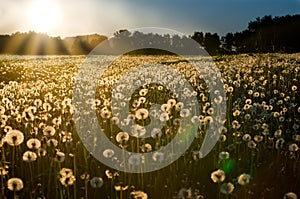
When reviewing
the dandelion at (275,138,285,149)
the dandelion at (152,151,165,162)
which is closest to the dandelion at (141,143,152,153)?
the dandelion at (152,151,165,162)

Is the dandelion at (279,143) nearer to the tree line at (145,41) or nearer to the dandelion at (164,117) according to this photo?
the dandelion at (164,117)

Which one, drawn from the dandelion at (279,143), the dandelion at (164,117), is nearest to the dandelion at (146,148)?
the dandelion at (164,117)

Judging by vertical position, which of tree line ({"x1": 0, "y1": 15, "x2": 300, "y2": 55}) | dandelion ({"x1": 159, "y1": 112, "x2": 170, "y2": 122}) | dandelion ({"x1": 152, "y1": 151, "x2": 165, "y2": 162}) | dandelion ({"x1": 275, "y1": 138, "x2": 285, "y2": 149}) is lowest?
dandelion ({"x1": 152, "y1": 151, "x2": 165, "y2": 162})

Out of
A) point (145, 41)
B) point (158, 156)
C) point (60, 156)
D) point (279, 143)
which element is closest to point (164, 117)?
point (158, 156)

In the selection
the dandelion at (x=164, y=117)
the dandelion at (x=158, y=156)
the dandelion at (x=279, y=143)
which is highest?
the dandelion at (x=164, y=117)

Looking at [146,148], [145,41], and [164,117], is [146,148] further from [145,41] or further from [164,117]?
[145,41]

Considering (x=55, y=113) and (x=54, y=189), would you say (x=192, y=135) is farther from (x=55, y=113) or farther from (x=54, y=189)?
(x=55, y=113)

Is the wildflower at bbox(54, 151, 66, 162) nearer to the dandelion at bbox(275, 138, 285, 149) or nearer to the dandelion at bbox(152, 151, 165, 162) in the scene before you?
the dandelion at bbox(152, 151, 165, 162)

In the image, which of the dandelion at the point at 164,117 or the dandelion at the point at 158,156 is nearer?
the dandelion at the point at 158,156

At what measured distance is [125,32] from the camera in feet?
297

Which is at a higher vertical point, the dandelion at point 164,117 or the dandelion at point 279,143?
the dandelion at point 164,117

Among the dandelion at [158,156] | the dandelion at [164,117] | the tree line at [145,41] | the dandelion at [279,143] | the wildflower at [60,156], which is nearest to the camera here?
the wildflower at [60,156]

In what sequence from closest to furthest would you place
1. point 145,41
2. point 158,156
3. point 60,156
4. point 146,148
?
point 60,156 < point 158,156 < point 146,148 < point 145,41

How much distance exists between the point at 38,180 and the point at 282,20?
85.9 meters
